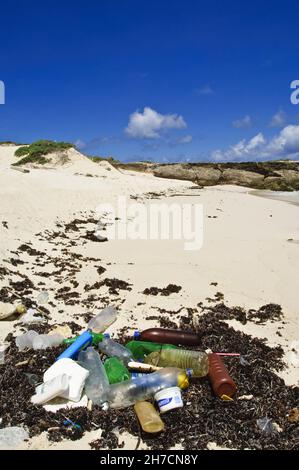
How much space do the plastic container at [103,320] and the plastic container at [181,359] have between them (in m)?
1.07

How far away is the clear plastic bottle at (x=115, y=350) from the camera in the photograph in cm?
376

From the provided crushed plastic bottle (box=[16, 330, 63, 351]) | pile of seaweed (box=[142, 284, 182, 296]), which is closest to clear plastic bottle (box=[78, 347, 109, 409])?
crushed plastic bottle (box=[16, 330, 63, 351])

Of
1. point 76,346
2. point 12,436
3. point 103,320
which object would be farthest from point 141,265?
point 12,436

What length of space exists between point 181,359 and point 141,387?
657mm

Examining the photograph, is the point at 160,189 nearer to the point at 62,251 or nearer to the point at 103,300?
the point at 62,251

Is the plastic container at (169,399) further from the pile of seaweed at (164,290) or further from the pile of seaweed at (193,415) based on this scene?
the pile of seaweed at (164,290)

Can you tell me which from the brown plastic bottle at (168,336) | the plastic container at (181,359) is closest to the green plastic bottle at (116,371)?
the plastic container at (181,359)

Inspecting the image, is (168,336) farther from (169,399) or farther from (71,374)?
(71,374)

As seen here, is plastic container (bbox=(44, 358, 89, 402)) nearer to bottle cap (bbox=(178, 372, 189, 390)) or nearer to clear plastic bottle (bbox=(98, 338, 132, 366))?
clear plastic bottle (bbox=(98, 338, 132, 366))

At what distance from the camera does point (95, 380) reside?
3.31 m

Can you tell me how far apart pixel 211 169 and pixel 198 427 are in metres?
25.7

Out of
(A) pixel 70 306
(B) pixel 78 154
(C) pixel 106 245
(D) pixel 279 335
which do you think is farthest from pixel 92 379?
(B) pixel 78 154

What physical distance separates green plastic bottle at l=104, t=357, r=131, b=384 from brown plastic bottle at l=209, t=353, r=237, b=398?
0.81 metres
